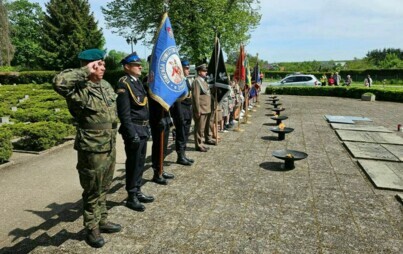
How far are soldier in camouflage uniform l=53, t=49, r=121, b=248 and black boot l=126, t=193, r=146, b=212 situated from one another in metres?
0.86

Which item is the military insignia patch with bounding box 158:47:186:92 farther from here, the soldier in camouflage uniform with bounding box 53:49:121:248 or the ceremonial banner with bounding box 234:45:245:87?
the ceremonial banner with bounding box 234:45:245:87

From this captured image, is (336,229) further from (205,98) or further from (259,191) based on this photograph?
(205,98)

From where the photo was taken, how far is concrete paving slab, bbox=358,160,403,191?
216 inches

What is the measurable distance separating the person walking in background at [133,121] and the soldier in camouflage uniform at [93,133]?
58cm

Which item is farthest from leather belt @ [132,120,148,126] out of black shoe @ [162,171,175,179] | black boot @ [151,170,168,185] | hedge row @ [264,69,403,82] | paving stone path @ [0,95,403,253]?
hedge row @ [264,69,403,82]

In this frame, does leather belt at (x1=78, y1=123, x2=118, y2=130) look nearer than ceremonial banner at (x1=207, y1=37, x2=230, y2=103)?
Yes

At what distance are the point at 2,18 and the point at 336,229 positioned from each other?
48.1 metres

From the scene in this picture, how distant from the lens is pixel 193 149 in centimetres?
800

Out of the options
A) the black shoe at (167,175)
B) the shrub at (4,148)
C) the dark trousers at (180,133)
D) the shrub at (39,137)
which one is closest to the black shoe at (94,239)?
the black shoe at (167,175)

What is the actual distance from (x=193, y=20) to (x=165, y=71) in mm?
20006

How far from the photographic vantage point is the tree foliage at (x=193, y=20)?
2359cm

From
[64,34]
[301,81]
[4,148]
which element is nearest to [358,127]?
[4,148]

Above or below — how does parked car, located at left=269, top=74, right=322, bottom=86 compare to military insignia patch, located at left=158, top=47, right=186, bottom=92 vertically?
below

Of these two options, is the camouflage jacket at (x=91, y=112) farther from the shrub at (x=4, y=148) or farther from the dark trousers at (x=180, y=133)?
the shrub at (x=4, y=148)
